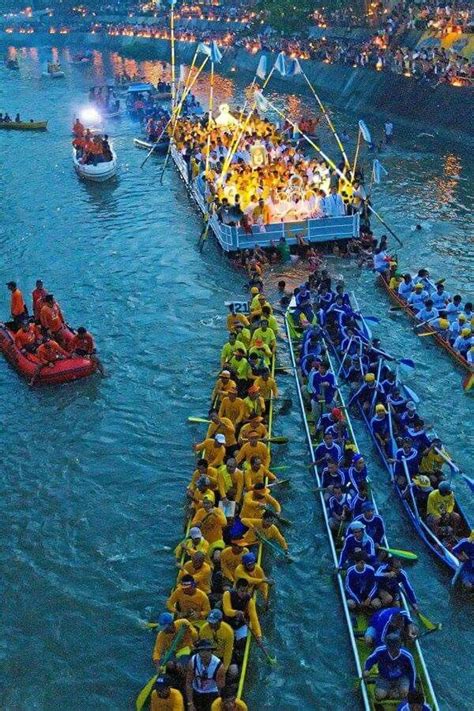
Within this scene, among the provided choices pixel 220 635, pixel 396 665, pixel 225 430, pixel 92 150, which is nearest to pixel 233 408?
pixel 225 430

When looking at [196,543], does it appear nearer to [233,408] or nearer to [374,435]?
[233,408]

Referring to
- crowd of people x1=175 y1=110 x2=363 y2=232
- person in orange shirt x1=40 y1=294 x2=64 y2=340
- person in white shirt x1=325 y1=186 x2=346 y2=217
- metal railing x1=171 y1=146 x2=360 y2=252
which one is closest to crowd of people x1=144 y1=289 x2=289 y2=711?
person in orange shirt x1=40 y1=294 x2=64 y2=340

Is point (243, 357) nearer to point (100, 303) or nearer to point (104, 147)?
point (100, 303)

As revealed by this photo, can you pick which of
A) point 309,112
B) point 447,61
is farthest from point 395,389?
point 309,112

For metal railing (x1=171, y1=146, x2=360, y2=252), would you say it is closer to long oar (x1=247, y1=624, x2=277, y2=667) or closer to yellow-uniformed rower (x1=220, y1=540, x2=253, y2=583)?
yellow-uniformed rower (x1=220, y1=540, x2=253, y2=583)

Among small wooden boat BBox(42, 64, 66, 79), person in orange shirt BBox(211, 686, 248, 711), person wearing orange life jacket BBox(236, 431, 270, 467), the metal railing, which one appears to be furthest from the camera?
small wooden boat BBox(42, 64, 66, 79)

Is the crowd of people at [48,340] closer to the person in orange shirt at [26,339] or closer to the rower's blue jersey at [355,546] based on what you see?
the person in orange shirt at [26,339]
